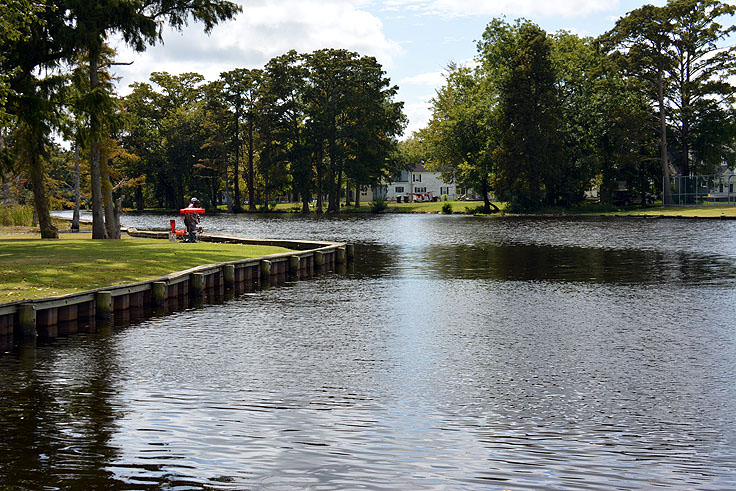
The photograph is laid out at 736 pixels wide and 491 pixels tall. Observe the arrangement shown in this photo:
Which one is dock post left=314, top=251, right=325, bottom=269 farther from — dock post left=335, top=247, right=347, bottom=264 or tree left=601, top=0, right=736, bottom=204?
tree left=601, top=0, right=736, bottom=204

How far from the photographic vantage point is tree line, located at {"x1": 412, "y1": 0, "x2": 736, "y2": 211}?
87688 mm

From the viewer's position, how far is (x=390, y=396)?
42.3 feet

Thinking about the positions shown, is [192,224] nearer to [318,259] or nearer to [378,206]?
[318,259]

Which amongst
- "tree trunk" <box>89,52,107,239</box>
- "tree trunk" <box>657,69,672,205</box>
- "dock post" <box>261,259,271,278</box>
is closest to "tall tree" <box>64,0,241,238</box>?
"tree trunk" <box>89,52,107,239</box>

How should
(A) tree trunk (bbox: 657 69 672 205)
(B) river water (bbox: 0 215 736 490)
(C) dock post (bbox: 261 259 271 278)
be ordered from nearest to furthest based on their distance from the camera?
(B) river water (bbox: 0 215 736 490) < (C) dock post (bbox: 261 259 271 278) < (A) tree trunk (bbox: 657 69 672 205)

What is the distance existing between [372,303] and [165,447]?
1494 cm

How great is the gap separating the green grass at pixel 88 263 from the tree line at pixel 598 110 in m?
64.7

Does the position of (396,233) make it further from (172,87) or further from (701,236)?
(172,87)

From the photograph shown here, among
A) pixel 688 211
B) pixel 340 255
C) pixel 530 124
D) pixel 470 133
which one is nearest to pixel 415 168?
pixel 470 133

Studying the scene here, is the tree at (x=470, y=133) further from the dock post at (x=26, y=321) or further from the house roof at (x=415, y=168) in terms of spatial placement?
the dock post at (x=26, y=321)

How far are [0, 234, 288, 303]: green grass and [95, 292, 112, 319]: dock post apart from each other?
1.17 m

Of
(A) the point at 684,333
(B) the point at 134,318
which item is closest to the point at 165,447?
(B) the point at 134,318

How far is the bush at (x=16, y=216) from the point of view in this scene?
2272 inches

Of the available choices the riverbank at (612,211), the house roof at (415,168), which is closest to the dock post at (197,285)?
the riverbank at (612,211)
